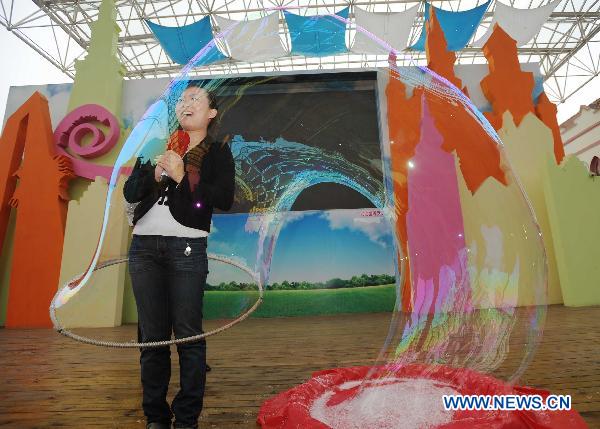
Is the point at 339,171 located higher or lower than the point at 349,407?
higher

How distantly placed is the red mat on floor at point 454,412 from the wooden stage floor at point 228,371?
0.13m

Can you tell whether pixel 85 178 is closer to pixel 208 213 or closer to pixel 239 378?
pixel 239 378

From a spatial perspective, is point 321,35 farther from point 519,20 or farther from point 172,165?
point 519,20

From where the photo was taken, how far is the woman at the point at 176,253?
138 cm

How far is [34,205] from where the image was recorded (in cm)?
597

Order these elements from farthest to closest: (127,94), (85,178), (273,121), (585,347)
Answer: (127,94)
(85,178)
(585,347)
(273,121)

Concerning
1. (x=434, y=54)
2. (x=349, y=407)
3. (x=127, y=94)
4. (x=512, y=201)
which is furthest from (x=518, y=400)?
(x=127, y=94)

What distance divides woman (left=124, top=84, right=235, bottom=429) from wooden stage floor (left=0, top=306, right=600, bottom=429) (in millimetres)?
402

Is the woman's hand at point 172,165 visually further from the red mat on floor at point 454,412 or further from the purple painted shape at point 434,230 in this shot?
the red mat on floor at point 454,412

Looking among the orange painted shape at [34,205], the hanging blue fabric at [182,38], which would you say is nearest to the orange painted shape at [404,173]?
the orange painted shape at [34,205]

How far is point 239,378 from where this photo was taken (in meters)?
2.46

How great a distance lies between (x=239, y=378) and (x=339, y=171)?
62.0 inches

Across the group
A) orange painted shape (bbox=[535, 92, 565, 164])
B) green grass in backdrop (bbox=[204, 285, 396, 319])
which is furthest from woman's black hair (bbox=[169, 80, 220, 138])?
orange painted shape (bbox=[535, 92, 565, 164])

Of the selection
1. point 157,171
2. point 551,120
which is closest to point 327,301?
point 551,120
